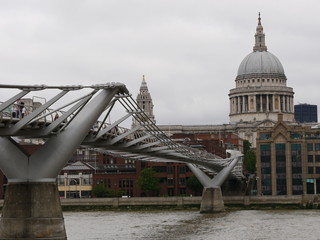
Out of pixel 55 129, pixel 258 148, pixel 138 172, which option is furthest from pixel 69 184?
pixel 55 129

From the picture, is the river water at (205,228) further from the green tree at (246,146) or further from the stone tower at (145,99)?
the stone tower at (145,99)

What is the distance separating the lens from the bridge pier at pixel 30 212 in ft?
125

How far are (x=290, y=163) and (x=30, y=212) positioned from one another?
249ft

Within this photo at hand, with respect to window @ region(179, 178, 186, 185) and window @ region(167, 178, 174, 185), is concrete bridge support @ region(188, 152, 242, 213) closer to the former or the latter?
window @ region(179, 178, 186, 185)

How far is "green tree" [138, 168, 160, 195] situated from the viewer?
374 ft

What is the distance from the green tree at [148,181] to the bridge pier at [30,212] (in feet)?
248

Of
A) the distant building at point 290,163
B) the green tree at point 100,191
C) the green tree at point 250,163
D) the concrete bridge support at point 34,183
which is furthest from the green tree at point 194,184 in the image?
the concrete bridge support at point 34,183

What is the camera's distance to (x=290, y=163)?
363 ft

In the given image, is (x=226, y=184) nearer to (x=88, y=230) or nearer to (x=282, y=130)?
(x=282, y=130)

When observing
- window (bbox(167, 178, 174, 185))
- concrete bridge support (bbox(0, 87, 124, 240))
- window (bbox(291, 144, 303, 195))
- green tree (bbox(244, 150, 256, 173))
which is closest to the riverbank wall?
window (bbox(291, 144, 303, 195))

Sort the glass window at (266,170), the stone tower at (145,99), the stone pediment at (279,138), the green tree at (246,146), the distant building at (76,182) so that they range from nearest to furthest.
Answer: the stone pediment at (279,138), the glass window at (266,170), the distant building at (76,182), the green tree at (246,146), the stone tower at (145,99)

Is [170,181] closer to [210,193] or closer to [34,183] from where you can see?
[210,193]

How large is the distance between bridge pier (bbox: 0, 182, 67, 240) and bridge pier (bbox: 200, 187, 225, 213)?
48904 millimetres

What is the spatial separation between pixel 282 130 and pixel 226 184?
475 inches
